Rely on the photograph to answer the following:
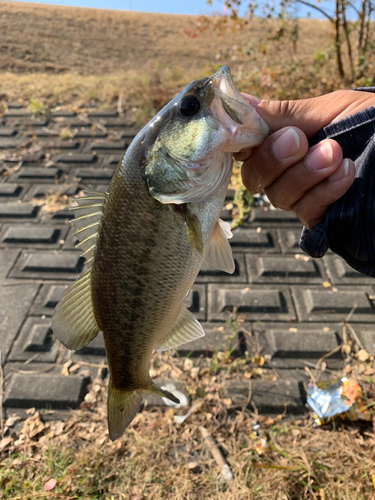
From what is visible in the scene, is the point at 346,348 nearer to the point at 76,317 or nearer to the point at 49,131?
the point at 76,317

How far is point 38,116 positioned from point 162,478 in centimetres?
700

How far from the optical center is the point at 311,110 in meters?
1.54

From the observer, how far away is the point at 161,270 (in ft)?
4.40

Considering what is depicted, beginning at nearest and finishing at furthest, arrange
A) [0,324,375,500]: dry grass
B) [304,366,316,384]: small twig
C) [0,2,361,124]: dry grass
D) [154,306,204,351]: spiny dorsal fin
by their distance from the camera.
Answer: [154,306,204,351]: spiny dorsal fin < [0,324,375,500]: dry grass < [304,366,316,384]: small twig < [0,2,361,124]: dry grass

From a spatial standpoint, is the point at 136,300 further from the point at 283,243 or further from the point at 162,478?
the point at 283,243

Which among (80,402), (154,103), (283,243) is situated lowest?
(80,402)

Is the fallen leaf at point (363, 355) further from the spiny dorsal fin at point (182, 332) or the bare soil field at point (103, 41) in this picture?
the bare soil field at point (103, 41)

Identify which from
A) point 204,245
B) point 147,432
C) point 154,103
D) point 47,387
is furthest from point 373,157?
point 154,103

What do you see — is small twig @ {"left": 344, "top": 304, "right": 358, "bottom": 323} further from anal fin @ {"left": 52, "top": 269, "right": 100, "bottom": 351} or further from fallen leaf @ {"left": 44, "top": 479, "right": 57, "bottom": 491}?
fallen leaf @ {"left": 44, "top": 479, "right": 57, "bottom": 491}

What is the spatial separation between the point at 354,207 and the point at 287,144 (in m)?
0.46

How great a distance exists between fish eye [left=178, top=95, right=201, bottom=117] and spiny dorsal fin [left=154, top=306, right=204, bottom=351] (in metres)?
0.88

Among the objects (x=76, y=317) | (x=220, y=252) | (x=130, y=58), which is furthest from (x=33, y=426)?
(x=130, y=58)

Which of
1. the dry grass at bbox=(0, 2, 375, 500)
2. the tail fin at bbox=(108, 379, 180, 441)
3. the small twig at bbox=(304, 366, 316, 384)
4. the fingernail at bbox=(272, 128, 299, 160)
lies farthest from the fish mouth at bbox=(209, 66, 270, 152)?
the small twig at bbox=(304, 366, 316, 384)

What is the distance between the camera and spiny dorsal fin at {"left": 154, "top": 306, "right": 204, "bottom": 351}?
1.61m
